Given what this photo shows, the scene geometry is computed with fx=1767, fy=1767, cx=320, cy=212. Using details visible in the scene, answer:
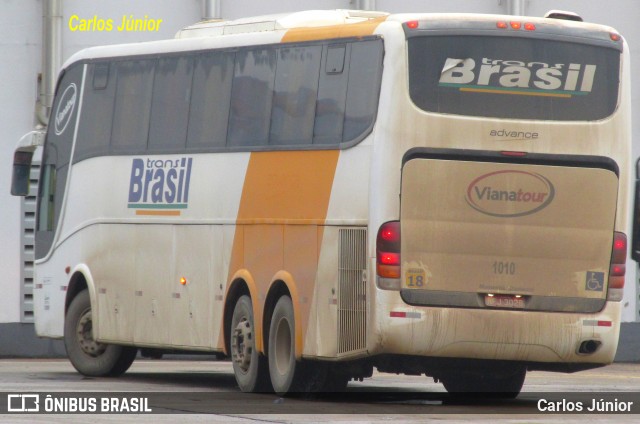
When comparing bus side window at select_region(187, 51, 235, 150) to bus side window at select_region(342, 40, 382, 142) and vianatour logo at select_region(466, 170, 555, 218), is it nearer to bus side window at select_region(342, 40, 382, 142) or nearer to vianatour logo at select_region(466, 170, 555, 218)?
bus side window at select_region(342, 40, 382, 142)

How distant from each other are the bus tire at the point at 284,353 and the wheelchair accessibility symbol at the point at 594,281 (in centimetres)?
282

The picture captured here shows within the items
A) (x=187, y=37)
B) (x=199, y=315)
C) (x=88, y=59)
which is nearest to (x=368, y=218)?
(x=199, y=315)

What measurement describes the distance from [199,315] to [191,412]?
159 inches

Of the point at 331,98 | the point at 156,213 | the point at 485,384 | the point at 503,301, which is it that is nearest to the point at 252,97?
the point at 331,98

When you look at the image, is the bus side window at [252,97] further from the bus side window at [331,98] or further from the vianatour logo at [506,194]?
the vianatour logo at [506,194]

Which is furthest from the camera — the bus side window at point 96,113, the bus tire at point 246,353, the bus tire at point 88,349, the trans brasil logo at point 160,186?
the bus tire at point 88,349

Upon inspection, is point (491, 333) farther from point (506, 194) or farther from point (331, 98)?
point (331, 98)

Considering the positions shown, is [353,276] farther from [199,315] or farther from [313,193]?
[199,315]

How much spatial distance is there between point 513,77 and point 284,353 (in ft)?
11.6

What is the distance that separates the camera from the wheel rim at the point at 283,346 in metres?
17.2

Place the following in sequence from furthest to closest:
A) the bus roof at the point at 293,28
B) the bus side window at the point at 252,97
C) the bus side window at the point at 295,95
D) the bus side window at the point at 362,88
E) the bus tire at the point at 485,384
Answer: the bus tire at the point at 485,384
the bus side window at the point at 252,97
the bus side window at the point at 295,95
the bus roof at the point at 293,28
the bus side window at the point at 362,88

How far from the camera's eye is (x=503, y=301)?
15992 millimetres

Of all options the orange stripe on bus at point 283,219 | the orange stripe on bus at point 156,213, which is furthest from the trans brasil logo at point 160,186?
the orange stripe on bus at point 283,219

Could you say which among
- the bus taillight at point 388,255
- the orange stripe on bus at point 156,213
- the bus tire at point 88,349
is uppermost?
the orange stripe on bus at point 156,213
